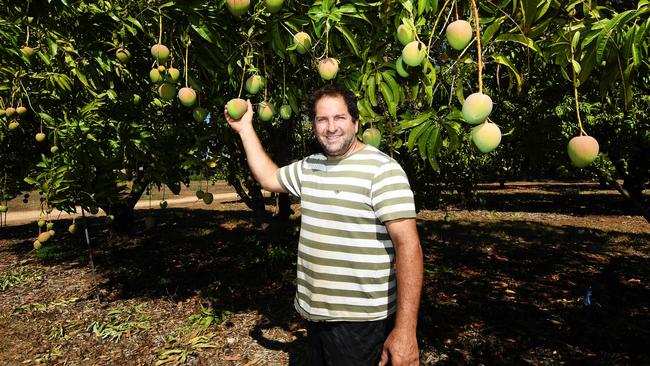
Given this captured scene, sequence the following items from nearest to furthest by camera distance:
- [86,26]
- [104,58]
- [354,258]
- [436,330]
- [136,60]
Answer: [354,258], [86,26], [104,58], [136,60], [436,330]

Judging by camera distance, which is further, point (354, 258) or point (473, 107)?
point (354, 258)

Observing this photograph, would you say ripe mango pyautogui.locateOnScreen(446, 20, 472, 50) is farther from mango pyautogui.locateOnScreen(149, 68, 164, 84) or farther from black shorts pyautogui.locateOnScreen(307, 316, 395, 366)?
mango pyautogui.locateOnScreen(149, 68, 164, 84)

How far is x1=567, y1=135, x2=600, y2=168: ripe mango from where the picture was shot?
1.34 meters

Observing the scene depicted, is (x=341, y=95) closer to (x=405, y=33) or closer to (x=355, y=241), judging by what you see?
(x=405, y=33)

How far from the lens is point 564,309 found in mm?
4695

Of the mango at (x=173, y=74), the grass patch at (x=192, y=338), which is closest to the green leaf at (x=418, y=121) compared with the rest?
the mango at (x=173, y=74)

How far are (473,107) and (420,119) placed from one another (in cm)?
42

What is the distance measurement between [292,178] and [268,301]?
3.40 m

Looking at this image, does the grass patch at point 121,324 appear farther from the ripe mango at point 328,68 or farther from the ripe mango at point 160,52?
the ripe mango at point 328,68

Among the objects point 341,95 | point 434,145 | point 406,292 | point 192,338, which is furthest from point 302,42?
point 192,338

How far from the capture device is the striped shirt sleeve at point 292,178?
7.19 feet

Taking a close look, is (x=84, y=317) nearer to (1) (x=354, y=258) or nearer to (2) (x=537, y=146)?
(1) (x=354, y=258)

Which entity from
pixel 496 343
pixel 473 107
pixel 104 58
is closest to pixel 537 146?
pixel 496 343

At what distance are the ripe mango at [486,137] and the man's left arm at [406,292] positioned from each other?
52cm
